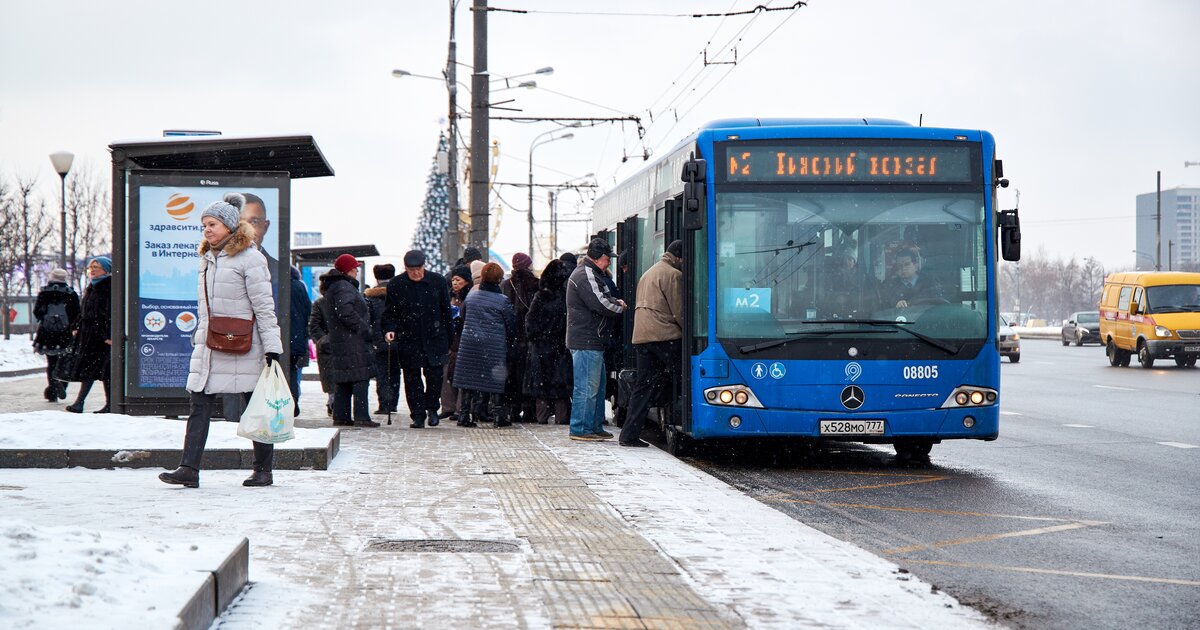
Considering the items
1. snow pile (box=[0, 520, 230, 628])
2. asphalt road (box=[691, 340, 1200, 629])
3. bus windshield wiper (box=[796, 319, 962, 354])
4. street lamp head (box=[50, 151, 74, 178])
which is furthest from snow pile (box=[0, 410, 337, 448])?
street lamp head (box=[50, 151, 74, 178])

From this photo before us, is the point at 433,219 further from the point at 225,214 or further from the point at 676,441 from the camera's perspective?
the point at 225,214

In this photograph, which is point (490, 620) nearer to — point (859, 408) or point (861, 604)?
point (861, 604)

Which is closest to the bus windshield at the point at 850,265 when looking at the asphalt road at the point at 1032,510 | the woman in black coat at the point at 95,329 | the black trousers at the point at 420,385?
the asphalt road at the point at 1032,510

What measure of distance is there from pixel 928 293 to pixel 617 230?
6.13 metres

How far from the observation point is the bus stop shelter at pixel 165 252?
1303 centimetres

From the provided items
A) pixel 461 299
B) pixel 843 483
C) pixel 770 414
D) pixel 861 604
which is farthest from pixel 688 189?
pixel 861 604

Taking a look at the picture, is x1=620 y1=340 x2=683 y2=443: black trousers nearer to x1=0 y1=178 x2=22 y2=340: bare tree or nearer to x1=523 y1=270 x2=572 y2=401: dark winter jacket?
x1=523 y1=270 x2=572 y2=401: dark winter jacket

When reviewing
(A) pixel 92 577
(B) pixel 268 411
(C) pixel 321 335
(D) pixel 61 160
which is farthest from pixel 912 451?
(D) pixel 61 160

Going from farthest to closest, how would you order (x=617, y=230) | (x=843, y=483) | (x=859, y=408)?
(x=617, y=230) → (x=859, y=408) → (x=843, y=483)

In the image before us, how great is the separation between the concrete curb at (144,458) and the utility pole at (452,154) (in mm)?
17583

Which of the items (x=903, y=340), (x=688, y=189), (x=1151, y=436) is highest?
(x=688, y=189)

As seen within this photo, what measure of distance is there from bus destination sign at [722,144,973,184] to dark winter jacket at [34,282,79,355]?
9959 millimetres

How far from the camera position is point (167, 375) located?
43.2 ft

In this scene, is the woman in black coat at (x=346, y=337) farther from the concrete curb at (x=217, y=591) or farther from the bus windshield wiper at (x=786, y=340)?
the concrete curb at (x=217, y=591)
